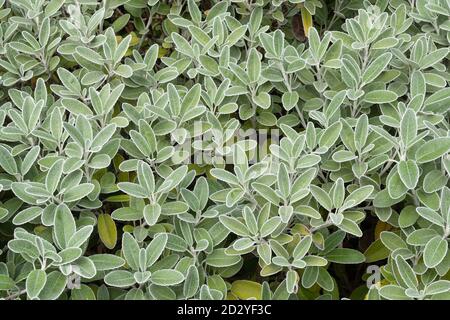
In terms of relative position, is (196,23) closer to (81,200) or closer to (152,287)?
(81,200)

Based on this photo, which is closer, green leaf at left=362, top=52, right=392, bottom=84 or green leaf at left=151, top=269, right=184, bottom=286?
green leaf at left=151, top=269, right=184, bottom=286

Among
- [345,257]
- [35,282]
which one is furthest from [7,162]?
[345,257]

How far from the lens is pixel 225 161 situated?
1.66 m

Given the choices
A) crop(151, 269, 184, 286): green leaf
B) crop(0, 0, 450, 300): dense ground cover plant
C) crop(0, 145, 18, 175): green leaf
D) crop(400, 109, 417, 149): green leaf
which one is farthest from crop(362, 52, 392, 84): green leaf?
crop(0, 145, 18, 175): green leaf

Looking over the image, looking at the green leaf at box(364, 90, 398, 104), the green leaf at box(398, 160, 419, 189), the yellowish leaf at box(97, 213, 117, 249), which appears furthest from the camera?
the green leaf at box(364, 90, 398, 104)

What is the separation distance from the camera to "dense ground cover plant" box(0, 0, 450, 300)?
1469 millimetres

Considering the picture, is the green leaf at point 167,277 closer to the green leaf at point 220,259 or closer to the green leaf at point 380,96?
the green leaf at point 220,259

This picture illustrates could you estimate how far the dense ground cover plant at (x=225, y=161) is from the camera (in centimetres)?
147

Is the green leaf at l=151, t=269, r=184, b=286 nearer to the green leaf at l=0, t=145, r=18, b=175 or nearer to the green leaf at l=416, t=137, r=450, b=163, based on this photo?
the green leaf at l=0, t=145, r=18, b=175

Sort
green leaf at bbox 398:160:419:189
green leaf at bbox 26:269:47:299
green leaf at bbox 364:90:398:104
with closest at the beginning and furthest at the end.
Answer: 1. green leaf at bbox 26:269:47:299
2. green leaf at bbox 398:160:419:189
3. green leaf at bbox 364:90:398:104

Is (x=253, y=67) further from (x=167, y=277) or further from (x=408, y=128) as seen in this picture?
(x=167, y=277)

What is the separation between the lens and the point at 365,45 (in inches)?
71.2

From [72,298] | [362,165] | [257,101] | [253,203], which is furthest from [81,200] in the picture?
[362,165]

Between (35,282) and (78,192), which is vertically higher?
(78,192)
